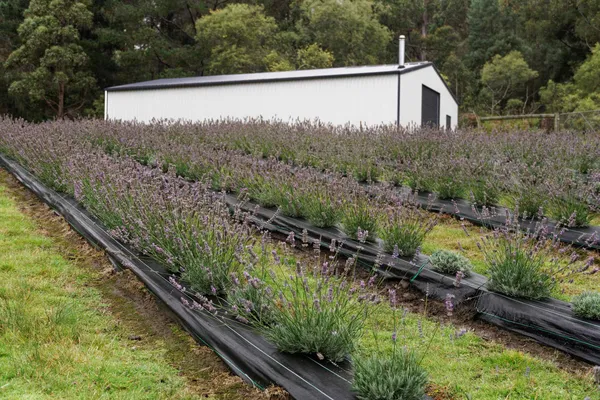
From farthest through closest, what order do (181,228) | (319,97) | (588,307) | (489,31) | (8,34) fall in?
(489,31) < (8,34) < (319,97) < (181,228) < (588,307)

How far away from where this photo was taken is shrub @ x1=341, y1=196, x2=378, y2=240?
4320 millimetres

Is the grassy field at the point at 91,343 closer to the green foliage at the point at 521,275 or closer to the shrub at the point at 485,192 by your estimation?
the green foliage at the point at 521,275

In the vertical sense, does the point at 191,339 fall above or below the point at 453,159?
below

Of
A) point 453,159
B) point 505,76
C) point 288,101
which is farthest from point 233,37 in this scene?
point 453,159

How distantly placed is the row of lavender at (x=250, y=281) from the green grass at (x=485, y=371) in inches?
6.4

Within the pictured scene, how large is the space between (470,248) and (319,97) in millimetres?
9825

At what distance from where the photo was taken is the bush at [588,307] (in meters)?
2.99

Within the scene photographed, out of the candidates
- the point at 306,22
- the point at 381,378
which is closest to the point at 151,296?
the point at 381,378

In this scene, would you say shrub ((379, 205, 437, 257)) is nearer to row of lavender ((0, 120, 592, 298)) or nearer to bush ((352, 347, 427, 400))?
row of lavender ((0, 120, 592, 298))

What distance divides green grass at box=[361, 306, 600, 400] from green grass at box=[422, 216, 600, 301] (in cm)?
58

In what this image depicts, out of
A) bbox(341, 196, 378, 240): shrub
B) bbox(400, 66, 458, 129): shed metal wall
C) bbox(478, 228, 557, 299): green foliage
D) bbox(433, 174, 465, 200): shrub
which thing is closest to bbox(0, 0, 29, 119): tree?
bbox(400, 66, 458, 129): shed metal wall

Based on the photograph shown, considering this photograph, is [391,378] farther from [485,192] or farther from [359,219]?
[485,192]

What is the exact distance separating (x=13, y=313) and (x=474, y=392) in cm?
254

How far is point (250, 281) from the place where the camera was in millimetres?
2568
